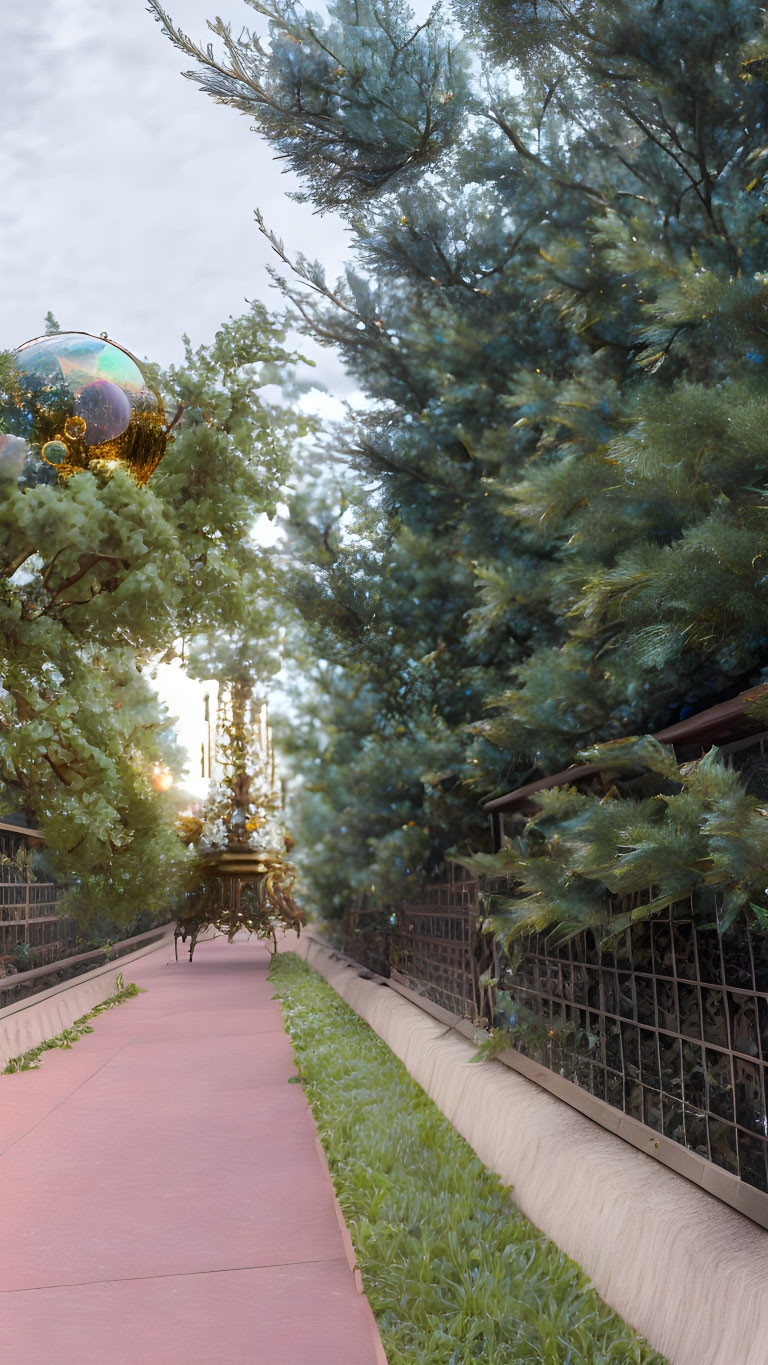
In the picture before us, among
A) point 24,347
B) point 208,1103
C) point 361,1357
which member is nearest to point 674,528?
point 361,1357

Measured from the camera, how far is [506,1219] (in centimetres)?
448

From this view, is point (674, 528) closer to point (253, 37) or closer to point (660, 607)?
point (660, 607)

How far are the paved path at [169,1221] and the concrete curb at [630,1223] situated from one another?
90cm

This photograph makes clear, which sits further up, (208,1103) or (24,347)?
(24,347)

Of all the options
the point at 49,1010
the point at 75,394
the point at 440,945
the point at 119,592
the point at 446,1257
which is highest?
the point at 75,394

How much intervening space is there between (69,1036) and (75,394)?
21.5 feet

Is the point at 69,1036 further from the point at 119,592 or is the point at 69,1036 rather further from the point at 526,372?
the point at 526,372

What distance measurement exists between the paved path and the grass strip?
18 cm

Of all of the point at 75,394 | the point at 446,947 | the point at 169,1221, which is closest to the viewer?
the point at 169,1221

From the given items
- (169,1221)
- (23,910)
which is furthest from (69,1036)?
(169,1221)

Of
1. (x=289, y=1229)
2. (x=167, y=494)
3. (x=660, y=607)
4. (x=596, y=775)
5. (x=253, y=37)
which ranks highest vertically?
(x=253, y=37)

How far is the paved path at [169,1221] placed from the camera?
3467 mm

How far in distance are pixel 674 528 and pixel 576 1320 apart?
9.65 ft

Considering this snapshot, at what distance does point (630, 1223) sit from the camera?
138 inches
